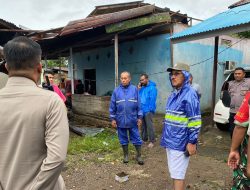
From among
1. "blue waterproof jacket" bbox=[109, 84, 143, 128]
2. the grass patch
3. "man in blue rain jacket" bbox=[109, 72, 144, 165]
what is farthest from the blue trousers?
the grass patch

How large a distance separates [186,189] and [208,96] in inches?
277

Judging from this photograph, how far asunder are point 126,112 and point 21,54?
12.2 feet

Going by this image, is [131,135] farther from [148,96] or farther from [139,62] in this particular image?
[139,62]

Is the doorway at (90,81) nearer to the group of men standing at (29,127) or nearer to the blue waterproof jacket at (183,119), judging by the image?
the blue waterproof jacket at (183,119)

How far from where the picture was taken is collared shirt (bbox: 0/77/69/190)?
4.86 feet

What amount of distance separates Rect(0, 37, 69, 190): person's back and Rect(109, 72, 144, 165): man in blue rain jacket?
3604 mm

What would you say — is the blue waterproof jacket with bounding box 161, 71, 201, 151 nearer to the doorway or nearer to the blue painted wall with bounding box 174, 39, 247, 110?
the blue painted wall with bounding box 174, 39, 247, 110

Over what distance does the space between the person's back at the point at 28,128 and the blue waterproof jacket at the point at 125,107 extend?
3.61 m

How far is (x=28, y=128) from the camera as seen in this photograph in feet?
4.91

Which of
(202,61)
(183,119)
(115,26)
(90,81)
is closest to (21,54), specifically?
(183,119)

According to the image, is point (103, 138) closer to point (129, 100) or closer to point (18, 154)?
point (129, 100)

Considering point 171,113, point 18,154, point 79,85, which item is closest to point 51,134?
point 18,154

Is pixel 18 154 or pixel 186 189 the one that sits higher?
pixel 18 154

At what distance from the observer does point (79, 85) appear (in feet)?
43.2
